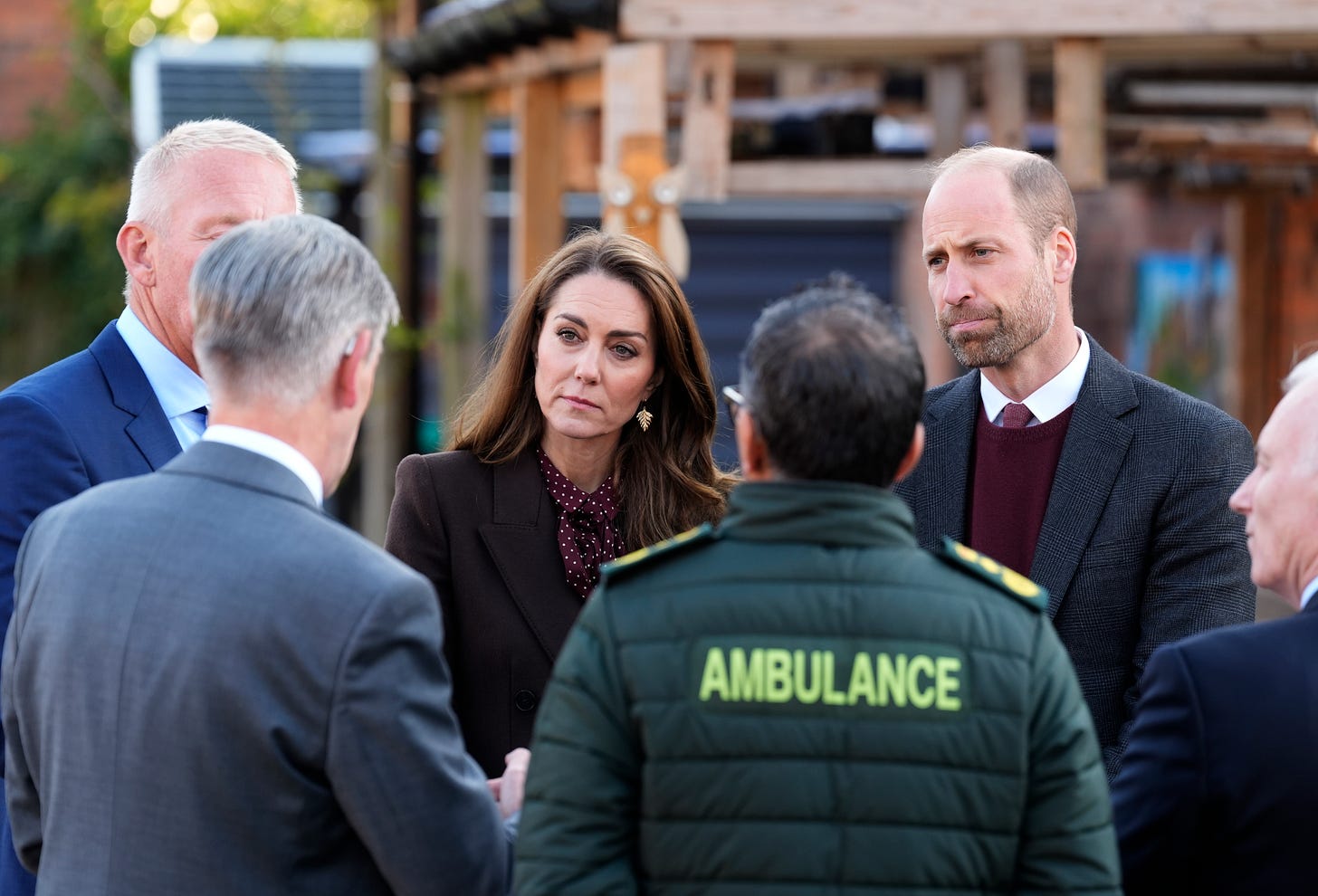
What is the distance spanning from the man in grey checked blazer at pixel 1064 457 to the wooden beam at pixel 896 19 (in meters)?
2.25

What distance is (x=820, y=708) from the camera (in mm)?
1754

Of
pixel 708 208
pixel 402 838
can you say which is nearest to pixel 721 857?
pixel 402 838

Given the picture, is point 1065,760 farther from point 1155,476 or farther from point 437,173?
point 437,173

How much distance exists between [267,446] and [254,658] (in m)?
0.27

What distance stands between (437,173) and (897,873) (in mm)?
8243

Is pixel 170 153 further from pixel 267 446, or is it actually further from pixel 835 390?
pixel 835 390

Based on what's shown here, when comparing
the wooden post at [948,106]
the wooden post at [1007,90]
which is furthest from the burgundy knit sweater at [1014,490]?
the wooden post at [948,106]

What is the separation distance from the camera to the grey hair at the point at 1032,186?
305 centimetres

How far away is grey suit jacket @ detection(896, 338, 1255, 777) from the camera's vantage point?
9.05 ft

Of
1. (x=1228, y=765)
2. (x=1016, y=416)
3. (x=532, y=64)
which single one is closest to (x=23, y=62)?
(x=532, y=64)

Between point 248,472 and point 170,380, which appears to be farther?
point 170,380

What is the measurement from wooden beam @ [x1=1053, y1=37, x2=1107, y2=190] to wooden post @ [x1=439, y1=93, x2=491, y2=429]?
3366 mm

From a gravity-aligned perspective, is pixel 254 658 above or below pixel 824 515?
below

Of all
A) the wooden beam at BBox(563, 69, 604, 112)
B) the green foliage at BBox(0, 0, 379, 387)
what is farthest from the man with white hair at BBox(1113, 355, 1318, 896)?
the green foliage at BBox(0, 0, 379, 387)
